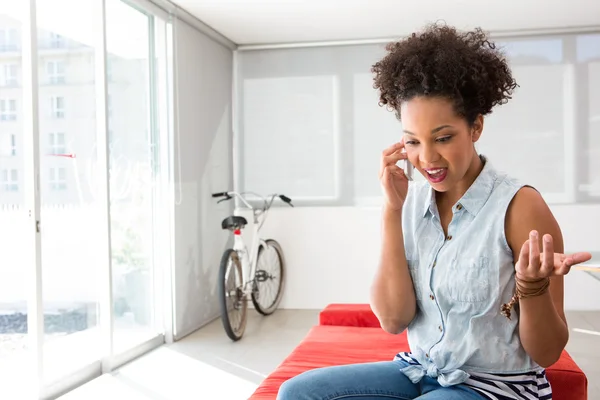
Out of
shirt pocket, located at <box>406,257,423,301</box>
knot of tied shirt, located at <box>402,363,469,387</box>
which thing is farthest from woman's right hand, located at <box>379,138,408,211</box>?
knot of tied shirt, located at <box>402,363,469,387</box>

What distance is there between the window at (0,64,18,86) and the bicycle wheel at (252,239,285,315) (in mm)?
2708

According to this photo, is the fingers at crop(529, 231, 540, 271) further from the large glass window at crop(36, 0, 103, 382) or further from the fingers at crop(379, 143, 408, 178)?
the large glass window at crop(36, 0, 103, 382)

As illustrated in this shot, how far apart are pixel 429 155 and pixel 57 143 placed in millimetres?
2649

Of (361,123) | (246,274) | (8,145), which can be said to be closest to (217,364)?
(246,274)

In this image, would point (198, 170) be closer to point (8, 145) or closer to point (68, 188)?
point (68, 188)

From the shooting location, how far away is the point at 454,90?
1.41 meters

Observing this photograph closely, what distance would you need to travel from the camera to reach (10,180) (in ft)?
10.6

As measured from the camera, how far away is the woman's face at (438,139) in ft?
4.65

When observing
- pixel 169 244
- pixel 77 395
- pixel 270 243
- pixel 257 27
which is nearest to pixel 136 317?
pixel 169 244

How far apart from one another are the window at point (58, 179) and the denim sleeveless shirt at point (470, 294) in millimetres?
2535

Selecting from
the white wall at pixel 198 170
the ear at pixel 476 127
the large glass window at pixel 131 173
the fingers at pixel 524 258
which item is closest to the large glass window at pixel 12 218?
the large glass window at pixel 131 173

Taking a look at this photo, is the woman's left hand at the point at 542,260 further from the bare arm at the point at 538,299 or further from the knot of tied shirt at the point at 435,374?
the knot of tied shirt at the point at 435,374

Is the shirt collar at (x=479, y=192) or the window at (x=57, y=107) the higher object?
the window at (x=57, y=107)

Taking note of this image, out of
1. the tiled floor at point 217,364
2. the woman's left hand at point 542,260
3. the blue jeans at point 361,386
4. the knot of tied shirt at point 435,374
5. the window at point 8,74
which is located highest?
the window at point 8,74
